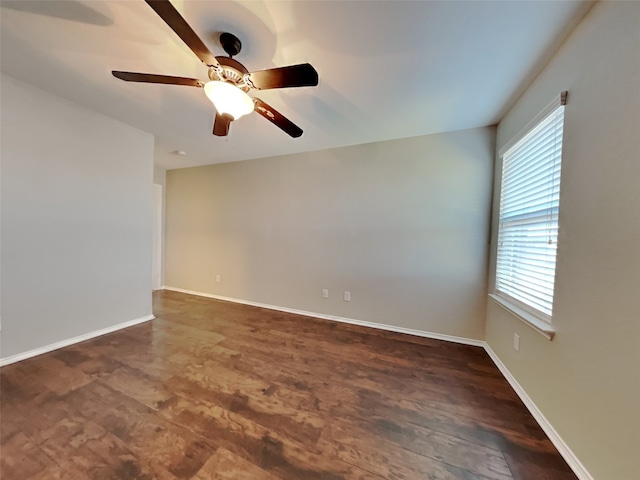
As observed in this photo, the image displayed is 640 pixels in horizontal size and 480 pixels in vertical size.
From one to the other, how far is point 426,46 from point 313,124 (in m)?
1.30

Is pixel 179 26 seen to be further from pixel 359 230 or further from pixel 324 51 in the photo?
pixel 359 230

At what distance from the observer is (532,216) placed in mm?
1773

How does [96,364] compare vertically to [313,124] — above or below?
below

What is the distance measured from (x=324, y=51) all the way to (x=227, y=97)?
714 millimetres

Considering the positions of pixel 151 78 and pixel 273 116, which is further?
pixel 273 116

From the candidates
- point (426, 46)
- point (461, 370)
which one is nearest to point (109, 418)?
point (461, 370)

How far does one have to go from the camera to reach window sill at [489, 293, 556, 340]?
1.47 m

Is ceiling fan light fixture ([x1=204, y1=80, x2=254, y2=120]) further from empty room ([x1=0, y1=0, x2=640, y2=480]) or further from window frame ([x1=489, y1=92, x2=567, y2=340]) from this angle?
window frame ([x1=489, y1=92, x2=567, y2=340])

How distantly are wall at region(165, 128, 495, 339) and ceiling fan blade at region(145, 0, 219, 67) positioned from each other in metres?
2.18

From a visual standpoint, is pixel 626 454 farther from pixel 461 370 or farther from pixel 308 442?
pixel 308 442

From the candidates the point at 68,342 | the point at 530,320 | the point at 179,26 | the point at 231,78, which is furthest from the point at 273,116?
the point at 68,342

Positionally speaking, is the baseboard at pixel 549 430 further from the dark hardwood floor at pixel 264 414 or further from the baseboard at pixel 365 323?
the baseboard at pixel 365 323

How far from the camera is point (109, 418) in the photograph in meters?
1.51

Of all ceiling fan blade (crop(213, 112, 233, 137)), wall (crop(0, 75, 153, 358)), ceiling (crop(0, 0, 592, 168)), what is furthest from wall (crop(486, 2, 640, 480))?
wall (crop(0, 75, 153, 358))
